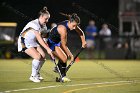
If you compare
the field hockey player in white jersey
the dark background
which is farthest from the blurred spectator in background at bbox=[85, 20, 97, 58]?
the field hockey player in white jersey

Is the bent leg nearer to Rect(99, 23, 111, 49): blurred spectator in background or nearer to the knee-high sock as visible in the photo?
the knee-high sock

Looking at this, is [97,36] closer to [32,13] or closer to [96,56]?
[96,56]

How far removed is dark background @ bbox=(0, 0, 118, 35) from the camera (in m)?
28.2

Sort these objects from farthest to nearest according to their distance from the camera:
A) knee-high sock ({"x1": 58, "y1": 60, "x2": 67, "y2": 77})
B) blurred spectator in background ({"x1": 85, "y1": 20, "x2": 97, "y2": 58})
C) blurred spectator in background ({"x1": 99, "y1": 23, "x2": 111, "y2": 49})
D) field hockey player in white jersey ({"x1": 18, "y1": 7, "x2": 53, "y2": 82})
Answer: blurred spectator in background ({"x1": 99, "y1": 23, "x2": 111, "y2": 49}) < blurred spectator in background ({"x1": 85, "y1": 20, "x2": 97, "y2": 58}) < knee-high sock ({"x1": 58, "y1": 60, "x2": 67, "y2": 77}) < field hockey player in white jersey ({"x1": 18, "y1": 7, "x2": 53, "y2": 82})

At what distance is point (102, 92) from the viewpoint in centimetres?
1044

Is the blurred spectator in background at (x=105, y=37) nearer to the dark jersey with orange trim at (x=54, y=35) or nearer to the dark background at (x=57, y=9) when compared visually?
the dark background at (x=57, y=9)

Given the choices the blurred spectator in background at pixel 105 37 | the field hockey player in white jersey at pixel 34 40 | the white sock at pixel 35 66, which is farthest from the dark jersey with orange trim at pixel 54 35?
the blurred spectator in background at pixel 105 37

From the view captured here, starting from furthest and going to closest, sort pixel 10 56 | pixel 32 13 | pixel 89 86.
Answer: pixel 32 13 < pixel 10 56 < pixel 89 86

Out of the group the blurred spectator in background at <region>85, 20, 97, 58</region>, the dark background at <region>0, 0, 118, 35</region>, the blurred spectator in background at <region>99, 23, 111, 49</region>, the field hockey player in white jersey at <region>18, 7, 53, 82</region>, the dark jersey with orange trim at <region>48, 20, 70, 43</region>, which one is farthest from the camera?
the dark background at <region>0, 0, 118, 35</region>

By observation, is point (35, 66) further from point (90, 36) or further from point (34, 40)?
point (90, 36)

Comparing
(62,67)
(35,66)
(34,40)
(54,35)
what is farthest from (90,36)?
(35,66)

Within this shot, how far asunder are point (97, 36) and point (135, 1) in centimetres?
969

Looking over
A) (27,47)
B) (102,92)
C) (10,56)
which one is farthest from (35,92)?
(10,56)

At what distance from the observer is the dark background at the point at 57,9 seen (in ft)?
92.4
